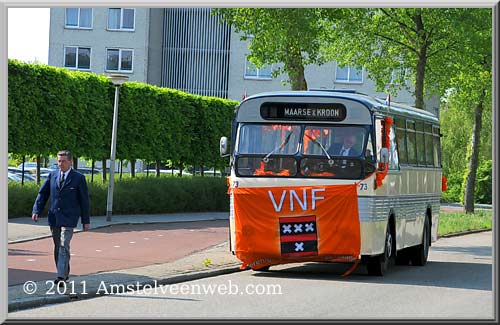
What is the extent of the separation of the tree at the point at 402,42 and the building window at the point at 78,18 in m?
31.9

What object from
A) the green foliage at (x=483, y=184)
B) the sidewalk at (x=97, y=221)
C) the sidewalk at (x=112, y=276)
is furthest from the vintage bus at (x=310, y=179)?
the green foliage at (x=483, y=184)

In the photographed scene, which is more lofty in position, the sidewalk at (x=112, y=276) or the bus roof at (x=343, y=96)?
the bus roof at (x=343, y=96)

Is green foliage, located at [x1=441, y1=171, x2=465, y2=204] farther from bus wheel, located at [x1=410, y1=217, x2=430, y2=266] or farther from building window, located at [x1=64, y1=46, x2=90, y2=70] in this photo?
bus wheel, located at [x1=410, y1=217, x2=430, y2=266]

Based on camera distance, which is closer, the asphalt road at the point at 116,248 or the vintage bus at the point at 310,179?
the asphalt road at the point at 116,248

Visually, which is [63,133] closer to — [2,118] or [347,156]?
[347,156]

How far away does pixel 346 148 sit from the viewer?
60.2ft

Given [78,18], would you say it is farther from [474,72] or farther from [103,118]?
[103,118]

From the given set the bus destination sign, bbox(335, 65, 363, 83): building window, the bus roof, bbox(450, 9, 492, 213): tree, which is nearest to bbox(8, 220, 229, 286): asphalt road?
the bus destination sign

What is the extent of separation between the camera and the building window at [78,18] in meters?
71.0

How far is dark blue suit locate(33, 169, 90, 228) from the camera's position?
14.9 m

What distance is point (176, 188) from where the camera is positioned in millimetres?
37375

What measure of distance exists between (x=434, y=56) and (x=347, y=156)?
76.3 feet

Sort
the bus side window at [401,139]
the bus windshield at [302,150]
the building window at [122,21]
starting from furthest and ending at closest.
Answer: the building window at [122,21]
the bus side window at [401,139]
the bus windshield at [302,150]

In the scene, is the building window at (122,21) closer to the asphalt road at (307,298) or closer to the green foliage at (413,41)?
the green foliage at (413,41)
